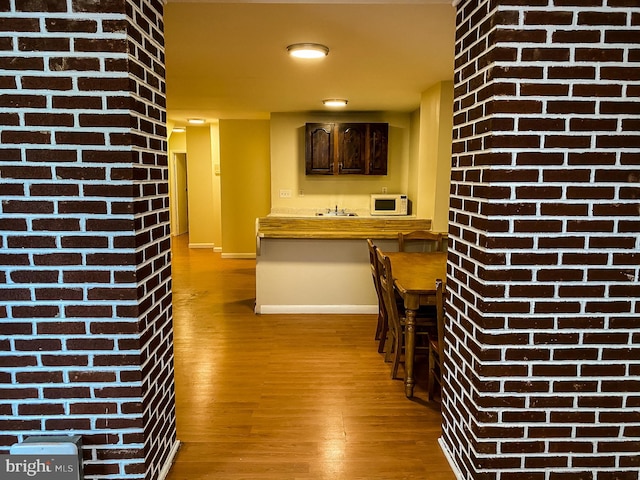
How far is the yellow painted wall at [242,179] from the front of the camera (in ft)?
25.0

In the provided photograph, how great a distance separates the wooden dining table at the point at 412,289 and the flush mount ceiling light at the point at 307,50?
167 cm

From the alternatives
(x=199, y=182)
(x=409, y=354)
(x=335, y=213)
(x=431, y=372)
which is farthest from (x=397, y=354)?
(x=199, y=182)

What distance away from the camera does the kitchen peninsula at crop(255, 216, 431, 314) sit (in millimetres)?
4777

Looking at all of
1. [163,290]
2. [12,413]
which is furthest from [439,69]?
[12,413]

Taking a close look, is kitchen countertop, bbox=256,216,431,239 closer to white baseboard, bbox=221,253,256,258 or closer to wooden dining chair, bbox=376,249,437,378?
wooden dining chair, bbox=376,249,437,378

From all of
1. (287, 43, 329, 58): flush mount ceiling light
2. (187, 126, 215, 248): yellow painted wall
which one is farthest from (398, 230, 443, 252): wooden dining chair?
(187, 126, 215, 248): yellow painted wall

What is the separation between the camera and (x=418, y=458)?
2357 mm

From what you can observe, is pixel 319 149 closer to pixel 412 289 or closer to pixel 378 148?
pixel 378 148

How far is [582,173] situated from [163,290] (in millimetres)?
1888

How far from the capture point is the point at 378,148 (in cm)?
606

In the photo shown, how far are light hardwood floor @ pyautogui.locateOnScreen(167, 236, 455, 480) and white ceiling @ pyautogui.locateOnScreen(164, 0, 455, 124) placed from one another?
7.52ft

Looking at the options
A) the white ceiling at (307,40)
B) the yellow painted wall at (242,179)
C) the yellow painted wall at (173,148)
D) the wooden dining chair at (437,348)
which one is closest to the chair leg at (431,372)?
the wooden dining chair at (437,348)

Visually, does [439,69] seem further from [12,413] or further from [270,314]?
[12,413]

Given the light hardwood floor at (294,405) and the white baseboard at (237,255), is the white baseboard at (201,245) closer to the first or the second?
the white baseboard at (237,255)
